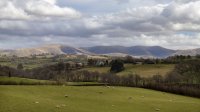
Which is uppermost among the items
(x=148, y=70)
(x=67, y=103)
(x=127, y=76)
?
(x=148, y=70)

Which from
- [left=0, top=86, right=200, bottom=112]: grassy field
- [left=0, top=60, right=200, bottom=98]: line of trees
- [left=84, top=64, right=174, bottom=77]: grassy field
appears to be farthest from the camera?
[left=84, top=64, right=174, bottom=77]: grassy field

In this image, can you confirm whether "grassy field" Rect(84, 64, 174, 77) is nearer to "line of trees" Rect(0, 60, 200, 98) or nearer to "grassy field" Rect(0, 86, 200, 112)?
"line of trees" Rect(0, 60, 200, 98)

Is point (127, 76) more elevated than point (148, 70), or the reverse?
point (148, 70)

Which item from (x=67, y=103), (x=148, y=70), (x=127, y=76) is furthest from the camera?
(x=148, y=70)

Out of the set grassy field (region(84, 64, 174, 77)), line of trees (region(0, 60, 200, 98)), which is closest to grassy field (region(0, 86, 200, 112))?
line of trees (region(0, 60, 200, 98))

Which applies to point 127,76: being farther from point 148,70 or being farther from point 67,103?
point 67,103

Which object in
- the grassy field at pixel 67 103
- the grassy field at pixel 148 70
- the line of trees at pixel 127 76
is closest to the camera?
the grassy field at pixel 67 103

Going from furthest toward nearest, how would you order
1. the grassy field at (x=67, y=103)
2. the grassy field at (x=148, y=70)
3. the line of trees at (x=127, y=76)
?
the grassy field at (x=148, y=70) < the line of trees at (x=127, y=76) < the grassy field at (x=67, y=103)

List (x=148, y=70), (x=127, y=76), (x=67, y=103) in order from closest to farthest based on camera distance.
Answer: (x=67, y=103) → (x=127, y=76) → (x=148, y=70)

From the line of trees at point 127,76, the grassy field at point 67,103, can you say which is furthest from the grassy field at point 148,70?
the grassy field at point 67,103

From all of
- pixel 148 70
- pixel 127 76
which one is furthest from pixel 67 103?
pixel 148 70

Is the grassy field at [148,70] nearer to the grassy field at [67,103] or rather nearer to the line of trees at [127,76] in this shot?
the line of trees at [127,76]

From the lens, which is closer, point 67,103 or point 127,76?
point 67,103

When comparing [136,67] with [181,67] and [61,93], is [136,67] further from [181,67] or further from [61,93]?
[61,93]
